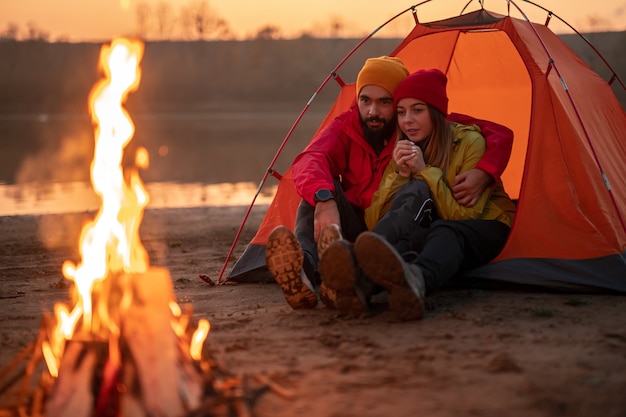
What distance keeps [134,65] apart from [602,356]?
2693 mm

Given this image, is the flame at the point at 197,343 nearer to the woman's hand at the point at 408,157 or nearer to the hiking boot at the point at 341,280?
the hiking boot at the point at 341,280

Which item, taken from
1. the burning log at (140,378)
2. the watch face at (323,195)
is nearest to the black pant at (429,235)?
the watch face at (323,195)

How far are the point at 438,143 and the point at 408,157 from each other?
273 mm

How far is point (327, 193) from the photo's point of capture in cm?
461

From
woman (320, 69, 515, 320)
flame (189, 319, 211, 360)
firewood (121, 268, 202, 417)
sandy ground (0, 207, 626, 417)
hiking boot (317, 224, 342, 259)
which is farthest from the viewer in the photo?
woman (320, 69, 515, 320)

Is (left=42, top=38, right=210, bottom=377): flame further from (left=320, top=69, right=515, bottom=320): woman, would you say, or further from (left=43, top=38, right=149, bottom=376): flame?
(left=320, top=69, right=515, bottom=320): woman

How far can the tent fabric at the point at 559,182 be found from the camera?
4730mm

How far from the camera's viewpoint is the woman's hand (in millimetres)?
4594

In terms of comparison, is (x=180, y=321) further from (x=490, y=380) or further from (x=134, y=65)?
(x=134, y=65)

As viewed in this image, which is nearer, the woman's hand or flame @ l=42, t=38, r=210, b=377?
flame @ l=42, t=38, r=210, b=377

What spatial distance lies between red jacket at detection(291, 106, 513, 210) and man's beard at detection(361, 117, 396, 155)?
0.09 ft

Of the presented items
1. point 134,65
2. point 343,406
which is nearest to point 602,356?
point 343,406

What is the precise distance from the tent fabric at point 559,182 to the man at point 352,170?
347mm

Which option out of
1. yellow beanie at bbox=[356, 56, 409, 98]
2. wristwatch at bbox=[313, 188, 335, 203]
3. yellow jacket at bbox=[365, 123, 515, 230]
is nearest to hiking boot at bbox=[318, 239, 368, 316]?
wristwatch at bbox=[313, 188, 335, 203]
